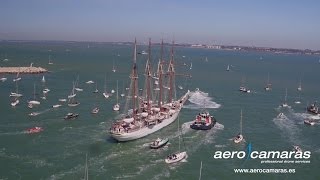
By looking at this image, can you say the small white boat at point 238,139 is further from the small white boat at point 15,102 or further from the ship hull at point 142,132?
the small white boat at point 15,102

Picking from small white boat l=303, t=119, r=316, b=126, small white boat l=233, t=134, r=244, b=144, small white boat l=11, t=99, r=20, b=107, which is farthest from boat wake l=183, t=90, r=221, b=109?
small white boat l=11, t=99, r=20, b=107

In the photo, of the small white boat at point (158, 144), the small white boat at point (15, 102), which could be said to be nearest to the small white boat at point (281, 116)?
the small white boat at point (158, 144)

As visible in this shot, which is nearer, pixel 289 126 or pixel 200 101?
pixel 289 126

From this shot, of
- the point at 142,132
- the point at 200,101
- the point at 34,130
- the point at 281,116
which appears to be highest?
the point at 142,132

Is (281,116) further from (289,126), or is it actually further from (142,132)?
(142,132)

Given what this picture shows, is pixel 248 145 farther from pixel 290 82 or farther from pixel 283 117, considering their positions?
pixel 290 82

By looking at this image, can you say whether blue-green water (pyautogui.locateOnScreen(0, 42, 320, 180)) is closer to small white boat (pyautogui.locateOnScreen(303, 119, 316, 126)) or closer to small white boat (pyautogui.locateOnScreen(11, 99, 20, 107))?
small white boat (pyautogui.locateOnScreen(303, 119, 316, 126))

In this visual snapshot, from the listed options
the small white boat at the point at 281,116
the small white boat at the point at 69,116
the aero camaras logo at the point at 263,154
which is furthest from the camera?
the small white boat at the point at 281,116

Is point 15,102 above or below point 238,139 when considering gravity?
above

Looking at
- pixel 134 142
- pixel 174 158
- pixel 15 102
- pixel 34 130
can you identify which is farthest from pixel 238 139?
pixel 15 102
